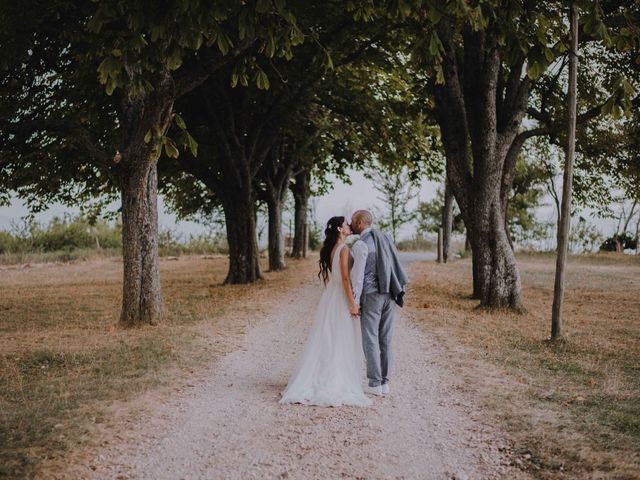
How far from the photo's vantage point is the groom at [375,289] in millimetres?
6746

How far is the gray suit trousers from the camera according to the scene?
6793mm

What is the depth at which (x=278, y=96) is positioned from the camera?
19.2 metres

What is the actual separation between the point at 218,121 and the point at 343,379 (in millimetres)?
14015

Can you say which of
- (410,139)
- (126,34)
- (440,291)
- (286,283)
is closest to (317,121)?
(410,139)

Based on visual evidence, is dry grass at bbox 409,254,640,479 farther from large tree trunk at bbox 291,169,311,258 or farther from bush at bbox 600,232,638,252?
bush at bbox 600,232,638,252

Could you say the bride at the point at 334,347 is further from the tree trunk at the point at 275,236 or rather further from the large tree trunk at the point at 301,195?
the large tree trunk at the point at 301,195

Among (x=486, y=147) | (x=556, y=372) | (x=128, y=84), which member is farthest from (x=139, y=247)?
(x=486, y=147)

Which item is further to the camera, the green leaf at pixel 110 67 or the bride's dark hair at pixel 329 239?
the bride's dark hair at pixel 329 239

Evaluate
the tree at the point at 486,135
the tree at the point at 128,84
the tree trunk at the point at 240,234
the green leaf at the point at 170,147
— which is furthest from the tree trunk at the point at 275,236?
the green leaf at the point at 170,147

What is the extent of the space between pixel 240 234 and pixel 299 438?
1514 cm

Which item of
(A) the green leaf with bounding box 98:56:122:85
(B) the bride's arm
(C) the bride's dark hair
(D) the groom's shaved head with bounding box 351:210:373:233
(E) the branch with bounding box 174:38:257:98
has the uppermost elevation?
(E) the branch with bounding box 174:38:257:98

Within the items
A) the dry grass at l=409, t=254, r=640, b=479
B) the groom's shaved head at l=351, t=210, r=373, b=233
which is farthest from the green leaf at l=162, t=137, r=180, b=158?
the dry grass at l=409, t=254, r=640, b=479

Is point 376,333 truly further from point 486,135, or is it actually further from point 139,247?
point 486,135

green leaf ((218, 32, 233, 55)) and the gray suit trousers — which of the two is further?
the gray suit trousers
